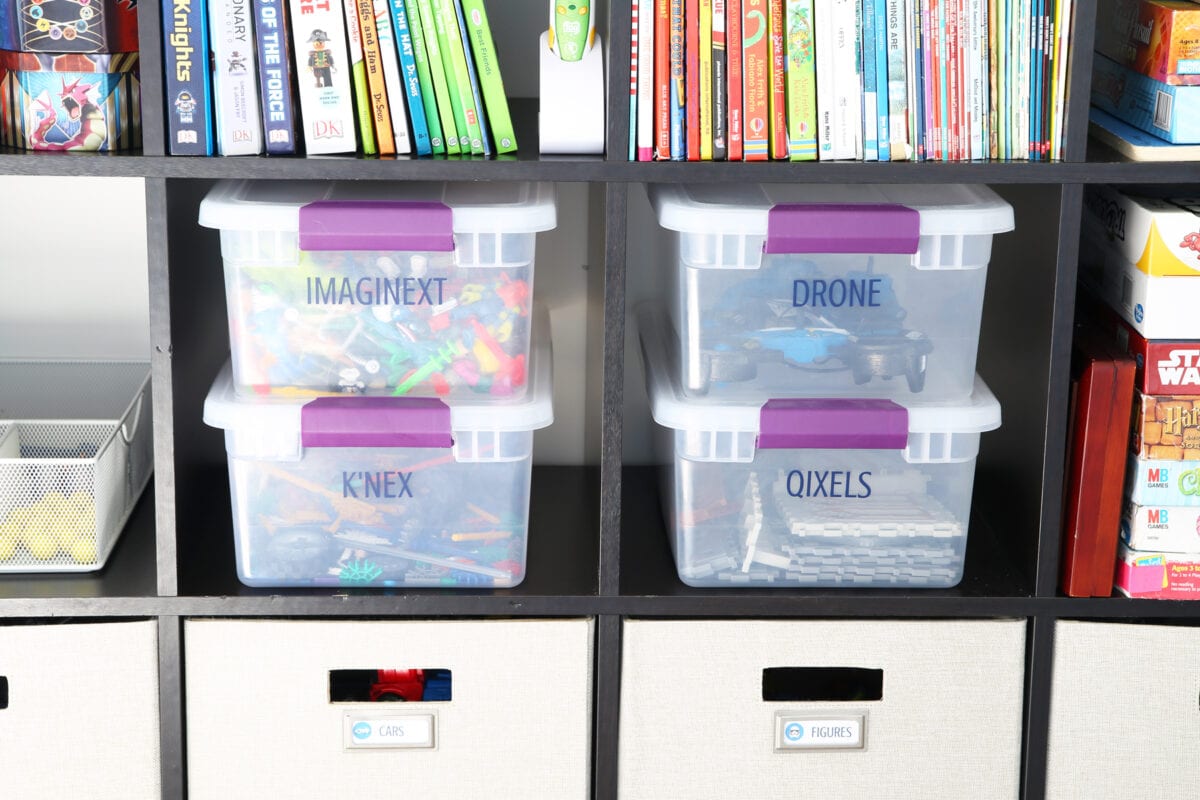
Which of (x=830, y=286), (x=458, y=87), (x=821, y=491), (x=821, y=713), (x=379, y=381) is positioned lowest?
(x=821, y=713)

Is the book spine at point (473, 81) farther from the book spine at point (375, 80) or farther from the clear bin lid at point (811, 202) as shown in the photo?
the clear bin lid at point (811, 202)

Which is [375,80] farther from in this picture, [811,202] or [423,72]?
[811,202]

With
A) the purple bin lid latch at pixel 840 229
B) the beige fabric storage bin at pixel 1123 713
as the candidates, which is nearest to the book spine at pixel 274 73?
the purple bin lid latch at pixel 840 229

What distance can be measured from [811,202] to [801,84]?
4.9 inches

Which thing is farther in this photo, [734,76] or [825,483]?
[825,483]

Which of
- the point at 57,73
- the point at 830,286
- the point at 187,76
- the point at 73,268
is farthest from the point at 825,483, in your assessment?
the point at 73,268

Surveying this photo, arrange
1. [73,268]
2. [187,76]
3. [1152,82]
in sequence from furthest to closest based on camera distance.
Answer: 1. [73,268]
2. [1152,82]
3. [187,76]

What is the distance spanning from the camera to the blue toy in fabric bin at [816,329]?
1456 millimetres

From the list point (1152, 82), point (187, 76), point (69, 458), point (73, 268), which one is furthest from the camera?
point (73, 268)

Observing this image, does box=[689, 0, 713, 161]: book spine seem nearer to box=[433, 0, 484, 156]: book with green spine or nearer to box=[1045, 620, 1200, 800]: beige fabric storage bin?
box=[433, 0, 484, 156]: book with green spine

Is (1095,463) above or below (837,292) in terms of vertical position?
below

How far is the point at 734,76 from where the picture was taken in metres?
1.40

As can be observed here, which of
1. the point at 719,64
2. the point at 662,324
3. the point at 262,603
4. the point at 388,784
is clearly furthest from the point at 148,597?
the point at 719,64

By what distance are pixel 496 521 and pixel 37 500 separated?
483mm
